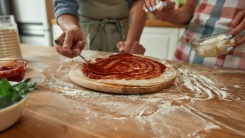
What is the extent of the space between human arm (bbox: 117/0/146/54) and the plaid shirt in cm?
22

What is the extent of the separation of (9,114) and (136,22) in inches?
31.9

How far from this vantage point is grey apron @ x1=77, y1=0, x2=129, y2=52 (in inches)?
42.8

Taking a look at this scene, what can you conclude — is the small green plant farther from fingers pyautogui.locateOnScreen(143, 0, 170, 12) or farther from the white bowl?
fingers pyautogui.locateOnScreen(143, 0, 170, 12)

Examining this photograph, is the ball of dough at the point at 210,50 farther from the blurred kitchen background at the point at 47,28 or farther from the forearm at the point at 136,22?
the blurred kitchen background at the point at 47,28

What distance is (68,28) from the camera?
839mm

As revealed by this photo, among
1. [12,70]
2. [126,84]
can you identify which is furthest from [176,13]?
[12,70]

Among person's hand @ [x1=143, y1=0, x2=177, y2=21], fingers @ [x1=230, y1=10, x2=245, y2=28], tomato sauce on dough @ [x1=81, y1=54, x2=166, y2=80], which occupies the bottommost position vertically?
tomato sauce on dough @ [x1=81, y1=54, x2=166, y2=80]

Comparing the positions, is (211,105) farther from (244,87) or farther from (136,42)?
(136,42)

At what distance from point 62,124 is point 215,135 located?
0.30 m

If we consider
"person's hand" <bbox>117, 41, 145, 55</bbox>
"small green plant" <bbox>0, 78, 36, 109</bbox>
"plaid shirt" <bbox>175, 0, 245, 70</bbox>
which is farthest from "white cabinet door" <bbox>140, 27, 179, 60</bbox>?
"small green plant" <bbox>0, 78, 36, 109</bbox>

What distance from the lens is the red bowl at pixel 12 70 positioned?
1.87 ft

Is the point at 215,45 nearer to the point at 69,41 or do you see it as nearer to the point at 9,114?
the point at 69,41

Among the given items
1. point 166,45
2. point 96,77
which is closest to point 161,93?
point 96,77

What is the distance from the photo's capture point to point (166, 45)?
73.8 inches
